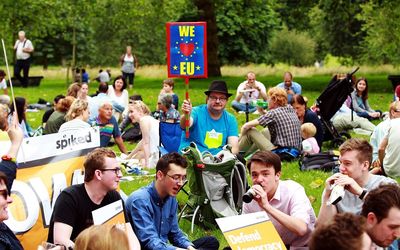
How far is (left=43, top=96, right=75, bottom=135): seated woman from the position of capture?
46.7 ft

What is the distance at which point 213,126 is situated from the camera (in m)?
11.2

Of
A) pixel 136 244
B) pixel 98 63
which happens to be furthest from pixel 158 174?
pixel 98 63

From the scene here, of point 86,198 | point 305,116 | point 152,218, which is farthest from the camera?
point 305,116

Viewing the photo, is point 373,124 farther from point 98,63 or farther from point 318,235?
point 98,63

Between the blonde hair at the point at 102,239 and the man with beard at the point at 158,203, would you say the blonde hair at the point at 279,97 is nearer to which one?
the man with beard at the point at 158,203

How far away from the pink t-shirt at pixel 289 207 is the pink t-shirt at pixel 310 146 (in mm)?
6472

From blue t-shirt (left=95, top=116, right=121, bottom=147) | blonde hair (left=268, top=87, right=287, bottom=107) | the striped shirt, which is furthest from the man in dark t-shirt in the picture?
blue t-shirt (left=95, top=116, right=121, bottom=147)

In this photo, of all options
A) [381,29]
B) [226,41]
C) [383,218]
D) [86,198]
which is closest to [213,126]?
[86,198]

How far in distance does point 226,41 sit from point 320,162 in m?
36.8

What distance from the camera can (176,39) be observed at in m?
11.9

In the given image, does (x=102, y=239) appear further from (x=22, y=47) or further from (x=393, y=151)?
(x=22, y=47)

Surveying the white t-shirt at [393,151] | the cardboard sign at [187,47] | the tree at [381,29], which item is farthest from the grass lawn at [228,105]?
the tree at [381,29]

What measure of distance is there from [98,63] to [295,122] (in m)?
55.0

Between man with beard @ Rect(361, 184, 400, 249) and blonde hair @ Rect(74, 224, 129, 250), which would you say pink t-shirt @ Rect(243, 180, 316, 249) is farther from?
blonde hair @ Rect(74, 224, 129, 250)
